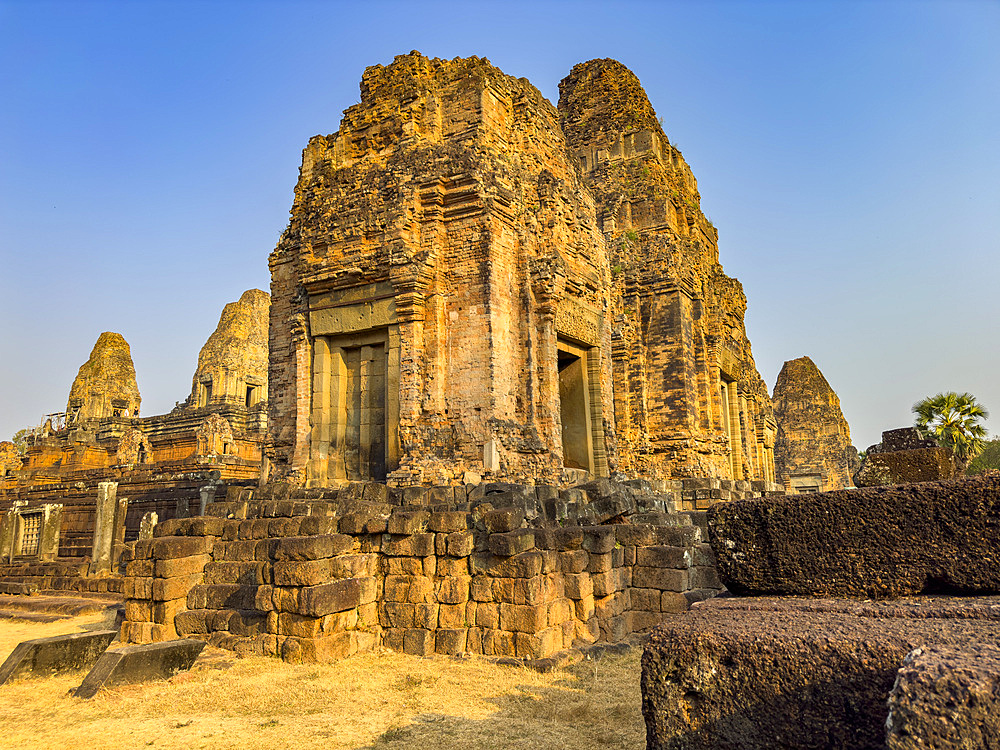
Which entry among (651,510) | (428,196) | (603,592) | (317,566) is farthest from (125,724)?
(428,196)

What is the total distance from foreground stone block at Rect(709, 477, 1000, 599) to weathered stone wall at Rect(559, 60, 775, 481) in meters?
12.7

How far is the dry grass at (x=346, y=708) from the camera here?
4.74 meters

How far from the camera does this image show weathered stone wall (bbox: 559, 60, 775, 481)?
16.4 meters

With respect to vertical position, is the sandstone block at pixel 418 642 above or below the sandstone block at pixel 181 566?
below

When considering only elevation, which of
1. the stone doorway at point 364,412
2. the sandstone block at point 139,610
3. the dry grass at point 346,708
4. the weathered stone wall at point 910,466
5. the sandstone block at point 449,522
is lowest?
the dry grass at point 346,708

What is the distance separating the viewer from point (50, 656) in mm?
6598

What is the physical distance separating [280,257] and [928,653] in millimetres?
13180

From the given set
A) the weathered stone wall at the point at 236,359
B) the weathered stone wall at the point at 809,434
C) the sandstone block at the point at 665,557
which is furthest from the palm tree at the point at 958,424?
the weathered stone wall at the point at 236,359

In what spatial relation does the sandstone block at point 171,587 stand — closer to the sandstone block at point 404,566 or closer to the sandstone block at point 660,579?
the sandstone block at point 404,566

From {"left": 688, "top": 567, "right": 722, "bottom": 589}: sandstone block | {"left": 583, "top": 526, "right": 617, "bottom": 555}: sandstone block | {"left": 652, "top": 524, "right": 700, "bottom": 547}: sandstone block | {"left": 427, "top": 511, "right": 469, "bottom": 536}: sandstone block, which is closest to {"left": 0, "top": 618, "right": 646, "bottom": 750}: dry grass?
{"left": 583, "top": 526, "right": 617, "bottom": 555}: sandstone block

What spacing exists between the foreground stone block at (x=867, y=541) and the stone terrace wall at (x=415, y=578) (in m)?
4.58

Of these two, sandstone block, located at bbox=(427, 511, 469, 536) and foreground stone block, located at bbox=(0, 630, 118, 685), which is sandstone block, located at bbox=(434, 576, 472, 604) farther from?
foreground stone block, located at bbox=(0, 630, 118, 685)

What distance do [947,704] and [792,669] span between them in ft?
1.34

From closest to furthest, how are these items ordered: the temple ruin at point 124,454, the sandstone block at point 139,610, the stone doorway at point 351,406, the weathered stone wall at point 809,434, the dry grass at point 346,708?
the dry grass at point 346,708 < the sandstone block at point 139,610 < the stone doorway at point 351,406 < the temple ruin at point 124,454 < the weathered stone wall at point 809,434
